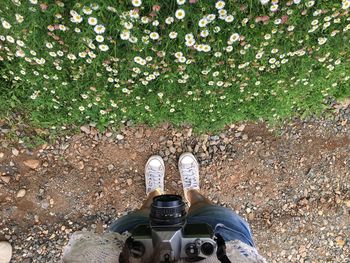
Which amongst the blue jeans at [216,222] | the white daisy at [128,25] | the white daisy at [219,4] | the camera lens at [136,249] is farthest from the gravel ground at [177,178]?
the camera lens at [136,249]

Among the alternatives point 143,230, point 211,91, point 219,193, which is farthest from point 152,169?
point 143,230

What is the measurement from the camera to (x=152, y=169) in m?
3.03

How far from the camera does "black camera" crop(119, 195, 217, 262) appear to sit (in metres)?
1.64

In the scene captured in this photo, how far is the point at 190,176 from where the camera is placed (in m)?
3.03

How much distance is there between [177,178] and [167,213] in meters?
1.40

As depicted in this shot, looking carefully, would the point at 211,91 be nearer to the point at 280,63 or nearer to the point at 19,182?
the point at 280,63

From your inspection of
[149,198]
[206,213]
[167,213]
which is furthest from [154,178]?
[167,213]

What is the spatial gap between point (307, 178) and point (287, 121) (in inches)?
20.6

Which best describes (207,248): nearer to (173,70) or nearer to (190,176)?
(173,70)

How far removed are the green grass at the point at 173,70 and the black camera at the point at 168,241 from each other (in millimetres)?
963

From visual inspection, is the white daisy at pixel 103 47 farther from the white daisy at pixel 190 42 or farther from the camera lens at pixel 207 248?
the camera lens at pixel 207 248

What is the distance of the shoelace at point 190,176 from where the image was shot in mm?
3016

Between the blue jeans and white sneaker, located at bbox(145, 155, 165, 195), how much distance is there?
0.60 meters

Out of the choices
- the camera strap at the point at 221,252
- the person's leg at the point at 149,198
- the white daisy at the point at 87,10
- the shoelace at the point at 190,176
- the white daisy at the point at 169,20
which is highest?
the white daisy at the point at 87,10
